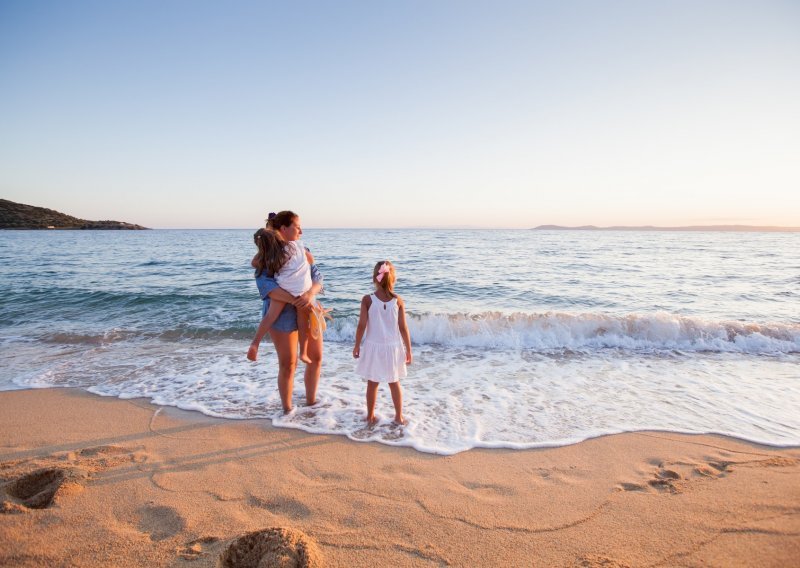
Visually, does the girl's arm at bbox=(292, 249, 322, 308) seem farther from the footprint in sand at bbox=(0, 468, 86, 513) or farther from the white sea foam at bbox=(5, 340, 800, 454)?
the footprint in sand at bbox=(0, 468, 86, 513)

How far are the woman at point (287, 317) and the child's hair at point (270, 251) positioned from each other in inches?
2.6

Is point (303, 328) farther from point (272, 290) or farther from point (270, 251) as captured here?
point (270, 251)

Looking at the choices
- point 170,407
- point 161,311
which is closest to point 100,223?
point 161,311

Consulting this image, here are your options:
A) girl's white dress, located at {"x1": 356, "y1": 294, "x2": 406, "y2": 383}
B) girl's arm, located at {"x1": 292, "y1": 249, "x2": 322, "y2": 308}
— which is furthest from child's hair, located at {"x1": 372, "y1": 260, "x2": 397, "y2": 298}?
girl's arm, located at {"x1": 292, "y1": 249, "x2": 322, "y2": 308}

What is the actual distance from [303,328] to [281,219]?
1.19 metres

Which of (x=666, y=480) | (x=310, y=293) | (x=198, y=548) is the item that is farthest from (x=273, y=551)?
(x=666, y=480)

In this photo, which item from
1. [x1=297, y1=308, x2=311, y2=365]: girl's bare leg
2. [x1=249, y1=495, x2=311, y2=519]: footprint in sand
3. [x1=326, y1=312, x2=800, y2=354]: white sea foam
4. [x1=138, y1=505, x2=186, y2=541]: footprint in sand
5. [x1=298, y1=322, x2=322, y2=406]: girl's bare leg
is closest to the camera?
[x1=138, y1=505, x2=186, y2=541]: footprint in sand

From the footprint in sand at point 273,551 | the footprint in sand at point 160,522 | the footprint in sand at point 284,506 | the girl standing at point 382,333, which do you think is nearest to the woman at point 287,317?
the girl standing at point 382,333

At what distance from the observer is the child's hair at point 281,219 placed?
4090 millimetres

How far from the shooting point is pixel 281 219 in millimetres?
4086

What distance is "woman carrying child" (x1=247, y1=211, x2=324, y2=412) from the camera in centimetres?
399

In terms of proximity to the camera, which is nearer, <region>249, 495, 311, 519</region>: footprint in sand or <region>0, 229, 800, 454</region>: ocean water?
<region>249, 495, 311, 519</region>: footprint in sand

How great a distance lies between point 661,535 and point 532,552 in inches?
35.3

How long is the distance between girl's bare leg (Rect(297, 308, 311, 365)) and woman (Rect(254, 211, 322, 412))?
0.04m
